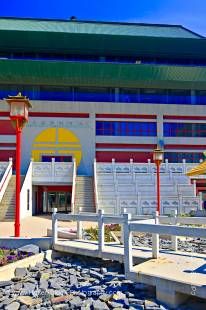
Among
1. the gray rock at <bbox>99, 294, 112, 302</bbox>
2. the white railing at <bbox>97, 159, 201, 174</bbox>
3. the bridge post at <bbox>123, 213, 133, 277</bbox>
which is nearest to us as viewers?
the gray rock at <bbox>99, 294, 112, 302</bbox>

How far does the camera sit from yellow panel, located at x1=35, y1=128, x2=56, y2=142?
113 ft

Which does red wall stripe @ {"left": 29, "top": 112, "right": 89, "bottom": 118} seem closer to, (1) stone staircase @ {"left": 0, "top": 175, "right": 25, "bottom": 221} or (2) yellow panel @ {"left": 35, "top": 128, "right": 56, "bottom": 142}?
(2) yellow panel @ {"left": 35, "top": 128, "right": 56, "bottom": 142}

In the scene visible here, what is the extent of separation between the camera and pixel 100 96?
1471 inches

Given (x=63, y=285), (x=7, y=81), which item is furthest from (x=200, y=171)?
(x=7, y=81)

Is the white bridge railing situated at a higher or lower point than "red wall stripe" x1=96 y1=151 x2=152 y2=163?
lower

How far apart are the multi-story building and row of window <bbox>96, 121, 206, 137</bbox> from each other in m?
0.10

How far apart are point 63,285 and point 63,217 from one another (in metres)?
2.86

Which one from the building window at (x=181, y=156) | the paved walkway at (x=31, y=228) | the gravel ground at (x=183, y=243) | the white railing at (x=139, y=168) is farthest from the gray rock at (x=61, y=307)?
the building window at (x=181, y=156)

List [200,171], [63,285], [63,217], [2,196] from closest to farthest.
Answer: [63,285], [63,217], [200,171], [2,196]

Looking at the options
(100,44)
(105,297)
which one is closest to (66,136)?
(100,44)

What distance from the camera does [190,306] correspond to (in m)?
6.43

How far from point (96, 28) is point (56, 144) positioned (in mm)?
17443

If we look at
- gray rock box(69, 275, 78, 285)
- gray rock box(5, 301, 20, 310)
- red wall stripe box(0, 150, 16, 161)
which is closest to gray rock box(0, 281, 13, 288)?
gray rock box(5, 301, 20, 310)

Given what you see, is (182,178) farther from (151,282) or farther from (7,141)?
(151,282)
